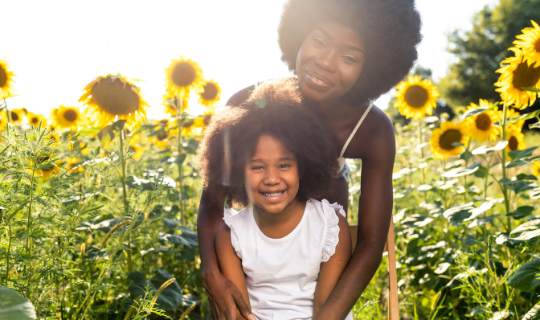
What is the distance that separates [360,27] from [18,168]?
56.5 inches

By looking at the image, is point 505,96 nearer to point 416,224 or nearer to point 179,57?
point 416,224

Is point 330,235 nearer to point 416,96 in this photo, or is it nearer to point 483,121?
point 483,121

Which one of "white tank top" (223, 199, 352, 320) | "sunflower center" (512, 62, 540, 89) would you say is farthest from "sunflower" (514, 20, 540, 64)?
"white tank top" (223, 199, 352, 320)

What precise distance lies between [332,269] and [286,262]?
0.18m

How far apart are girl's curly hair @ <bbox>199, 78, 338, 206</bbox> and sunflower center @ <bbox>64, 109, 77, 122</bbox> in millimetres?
2581

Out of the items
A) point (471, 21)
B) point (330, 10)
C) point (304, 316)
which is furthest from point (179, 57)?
point (471, 21)

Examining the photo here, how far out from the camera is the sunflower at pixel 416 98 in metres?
3.32

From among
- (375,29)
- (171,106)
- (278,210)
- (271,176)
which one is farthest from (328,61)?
(171,106)

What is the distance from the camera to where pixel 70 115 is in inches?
147

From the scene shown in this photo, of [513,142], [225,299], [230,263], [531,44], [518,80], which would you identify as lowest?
[225,299]

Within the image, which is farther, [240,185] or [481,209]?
[481,209]

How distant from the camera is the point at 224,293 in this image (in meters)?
1.49

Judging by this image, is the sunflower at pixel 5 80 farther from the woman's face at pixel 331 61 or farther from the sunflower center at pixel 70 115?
the woman's face at pixel 331 61

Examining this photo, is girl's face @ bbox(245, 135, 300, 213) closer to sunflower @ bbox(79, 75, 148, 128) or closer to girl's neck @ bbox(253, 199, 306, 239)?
girl's neck @ bbox(253, 199, 306, 239)
